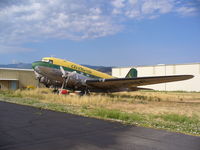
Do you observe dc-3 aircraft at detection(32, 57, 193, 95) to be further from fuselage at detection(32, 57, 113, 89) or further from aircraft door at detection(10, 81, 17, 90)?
aircraft door at detection(10, 81, 17, 90)

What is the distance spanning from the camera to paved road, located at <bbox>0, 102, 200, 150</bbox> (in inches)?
243

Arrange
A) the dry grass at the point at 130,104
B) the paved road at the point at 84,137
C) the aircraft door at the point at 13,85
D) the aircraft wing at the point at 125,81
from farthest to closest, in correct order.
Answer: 1. the aircraft door at the point at 13,85
2. the aircraft wing at the point at 125,81
3. the dry grass at the point at 130,104
4. the paved road at the point at 84,137

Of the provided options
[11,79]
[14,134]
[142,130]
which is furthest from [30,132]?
[11,79]

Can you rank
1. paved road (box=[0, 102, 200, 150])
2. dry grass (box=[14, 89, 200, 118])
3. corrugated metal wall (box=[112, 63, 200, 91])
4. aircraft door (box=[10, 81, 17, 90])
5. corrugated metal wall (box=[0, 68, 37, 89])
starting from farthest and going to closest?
corrugated metal wall (box=[112, 63, 200, 91]) < aircraft door (box=[10, 81, 17, 90]) < corrugated metal wall (box=[0, 68, 37, 89]) < dry grass (box=[14, 89, 200, 118]) < paved road (box=[0, 102, 200, 150])

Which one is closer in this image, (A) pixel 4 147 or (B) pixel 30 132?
(A) pixel 4 147

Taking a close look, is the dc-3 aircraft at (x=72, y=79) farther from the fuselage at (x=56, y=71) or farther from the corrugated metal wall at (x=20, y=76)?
the corrugated metal wall at (x=20, y=76)

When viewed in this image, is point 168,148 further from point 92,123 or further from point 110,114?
point 110,114

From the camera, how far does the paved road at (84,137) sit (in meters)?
6.17

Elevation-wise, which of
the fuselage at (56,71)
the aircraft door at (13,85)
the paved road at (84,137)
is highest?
the fuselage at (56,71)

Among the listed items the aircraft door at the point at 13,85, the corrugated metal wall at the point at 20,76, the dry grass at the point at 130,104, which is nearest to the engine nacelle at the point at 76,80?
the dry grass at the point at 130,104

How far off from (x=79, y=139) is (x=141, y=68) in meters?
53.8

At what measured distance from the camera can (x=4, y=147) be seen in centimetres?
579

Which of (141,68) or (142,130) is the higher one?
(141,68)

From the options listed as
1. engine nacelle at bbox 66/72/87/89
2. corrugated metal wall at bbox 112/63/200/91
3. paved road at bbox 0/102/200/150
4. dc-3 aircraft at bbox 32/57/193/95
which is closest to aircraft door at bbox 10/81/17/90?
dc-3 aircraft at bbox 32/57/193/95
